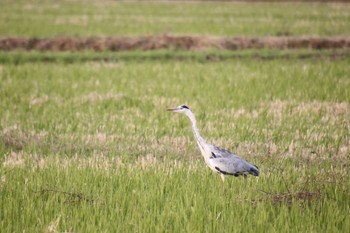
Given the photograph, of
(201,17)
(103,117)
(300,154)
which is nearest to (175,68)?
(103,117)

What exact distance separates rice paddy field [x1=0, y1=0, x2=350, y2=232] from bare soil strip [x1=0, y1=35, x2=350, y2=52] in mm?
1229

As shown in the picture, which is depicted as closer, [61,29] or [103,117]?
[103,117]

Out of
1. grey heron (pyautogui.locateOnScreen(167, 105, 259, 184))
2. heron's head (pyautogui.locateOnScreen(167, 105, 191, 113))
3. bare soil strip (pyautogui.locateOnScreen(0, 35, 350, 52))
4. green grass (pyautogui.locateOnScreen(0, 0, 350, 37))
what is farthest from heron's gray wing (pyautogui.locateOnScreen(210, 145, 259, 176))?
green grass (pyautogui.locateOnScreen(0, 0, 350, 37))

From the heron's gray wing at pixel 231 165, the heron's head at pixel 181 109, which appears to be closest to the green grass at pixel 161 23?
the heron's head at pixel 181 109

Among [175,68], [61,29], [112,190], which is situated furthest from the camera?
[61,29]

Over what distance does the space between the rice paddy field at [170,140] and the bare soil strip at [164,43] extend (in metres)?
1.23

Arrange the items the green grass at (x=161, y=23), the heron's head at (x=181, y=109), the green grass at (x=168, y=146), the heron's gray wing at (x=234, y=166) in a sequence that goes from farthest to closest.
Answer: the green grass at (x=161, y=23) → the heron's head at (x=181, y=109) → the heron's gray wing at (x=234, y=166) → the green grass at (x=168, y=146)

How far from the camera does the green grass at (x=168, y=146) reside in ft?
13.7

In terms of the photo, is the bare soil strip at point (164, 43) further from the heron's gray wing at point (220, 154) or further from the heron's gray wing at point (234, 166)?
the heron's gray wing at point (234, 166)

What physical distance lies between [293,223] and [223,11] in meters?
25.7

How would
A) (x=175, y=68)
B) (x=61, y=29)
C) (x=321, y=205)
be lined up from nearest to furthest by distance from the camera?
1. (x=321, y=205)
2. (x=175, y=68)
3. (x=61, y=29)

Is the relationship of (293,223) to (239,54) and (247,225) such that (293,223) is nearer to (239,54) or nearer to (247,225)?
(247,225)

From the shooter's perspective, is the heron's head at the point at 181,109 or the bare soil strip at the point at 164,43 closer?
the heron's head at the point at 181,109

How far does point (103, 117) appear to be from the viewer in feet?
27.7
